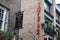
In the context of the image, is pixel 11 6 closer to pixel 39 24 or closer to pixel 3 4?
pixel 3 4

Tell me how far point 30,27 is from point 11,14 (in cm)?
269

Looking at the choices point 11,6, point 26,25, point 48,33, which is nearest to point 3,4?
point 11,6

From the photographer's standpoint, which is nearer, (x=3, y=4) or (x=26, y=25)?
(x=3, y=4)

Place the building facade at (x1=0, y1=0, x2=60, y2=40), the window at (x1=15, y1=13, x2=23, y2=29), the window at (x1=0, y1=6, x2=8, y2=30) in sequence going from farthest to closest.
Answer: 1. the window at (x1=15, y1=13, x2=23, y2=29)
2. the building facade at (x1=0, y1=0, x2=60, y2=40)
3. the window at (x1=0, y1=6, x2=8, y2=30)

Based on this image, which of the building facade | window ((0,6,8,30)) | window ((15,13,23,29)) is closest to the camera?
window ((0,6,8,30))

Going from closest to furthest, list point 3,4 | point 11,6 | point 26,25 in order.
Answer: point 3,4
point 11,6
point 26,25

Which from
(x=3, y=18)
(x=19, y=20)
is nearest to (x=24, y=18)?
(x=19, y=20)

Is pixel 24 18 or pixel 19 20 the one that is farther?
pixel 24 18

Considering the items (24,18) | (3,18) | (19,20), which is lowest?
(19,20)

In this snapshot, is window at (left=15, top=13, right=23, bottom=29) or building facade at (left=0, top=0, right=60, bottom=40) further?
window at (left=15, top=13, right=23, bottom=29)

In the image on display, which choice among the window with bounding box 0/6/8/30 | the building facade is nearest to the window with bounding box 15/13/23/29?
the building facade

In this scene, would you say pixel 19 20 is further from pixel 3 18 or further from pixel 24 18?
pixel 3 18

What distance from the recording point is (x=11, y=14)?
2094cm

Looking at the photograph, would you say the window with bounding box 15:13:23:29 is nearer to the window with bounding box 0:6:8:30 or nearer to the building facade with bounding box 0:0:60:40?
the building facade with bounding box 0:0:60:40
